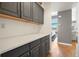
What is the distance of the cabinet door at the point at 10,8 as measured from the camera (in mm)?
1341

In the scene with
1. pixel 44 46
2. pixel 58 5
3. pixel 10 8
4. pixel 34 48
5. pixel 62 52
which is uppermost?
pixel 58 5

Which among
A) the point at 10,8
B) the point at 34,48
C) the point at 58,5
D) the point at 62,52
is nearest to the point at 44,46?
the point at 34,48

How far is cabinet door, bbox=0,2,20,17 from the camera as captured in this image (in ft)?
A: 4.40

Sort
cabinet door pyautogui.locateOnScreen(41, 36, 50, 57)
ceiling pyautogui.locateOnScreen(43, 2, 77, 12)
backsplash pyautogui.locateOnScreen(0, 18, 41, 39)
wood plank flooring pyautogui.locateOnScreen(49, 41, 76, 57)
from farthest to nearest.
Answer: ceiling pyautogui.locateOnScreen(43, 2, 77, 12) → wood plank flooring pyautogui.locateOnScreen(49, 41, 76, 57) → cabinet door pyautogui.locateOnScreen(41, 36, 50, 57) → backsplash pyautogui.locateOnScreen(0, 18, 41, 39)

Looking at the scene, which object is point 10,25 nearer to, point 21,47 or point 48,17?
point 21,47

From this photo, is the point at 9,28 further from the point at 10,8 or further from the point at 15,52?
the point at 15,52

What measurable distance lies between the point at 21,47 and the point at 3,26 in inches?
26.0

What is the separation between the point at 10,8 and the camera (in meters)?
1.53

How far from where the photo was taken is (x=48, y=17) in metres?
4.34

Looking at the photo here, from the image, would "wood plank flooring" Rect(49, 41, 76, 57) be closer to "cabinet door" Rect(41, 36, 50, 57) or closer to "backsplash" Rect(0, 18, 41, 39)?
"cabinet door" Rect(41, 36, 50, 57)

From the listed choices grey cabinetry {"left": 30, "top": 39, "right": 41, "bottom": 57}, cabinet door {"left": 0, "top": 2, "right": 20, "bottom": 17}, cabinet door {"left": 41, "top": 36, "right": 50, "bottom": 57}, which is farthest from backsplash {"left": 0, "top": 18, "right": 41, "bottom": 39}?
cabinet door {"left": 41, "top": 36, "right": 50, "bottom": 57}

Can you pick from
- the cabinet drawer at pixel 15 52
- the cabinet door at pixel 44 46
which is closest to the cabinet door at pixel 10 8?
the cabinet drawer at pixel 15 52

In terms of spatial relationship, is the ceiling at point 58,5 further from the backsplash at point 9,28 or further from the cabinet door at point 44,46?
the backsplash at point 9,28

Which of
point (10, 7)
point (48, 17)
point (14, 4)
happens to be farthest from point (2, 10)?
point (48, 17)
